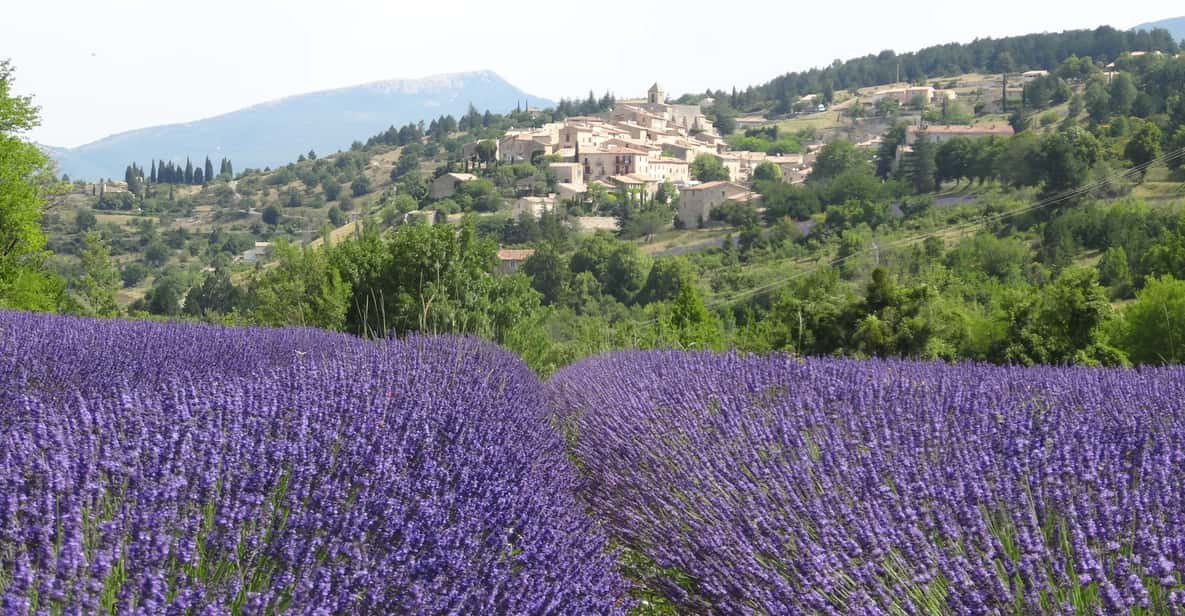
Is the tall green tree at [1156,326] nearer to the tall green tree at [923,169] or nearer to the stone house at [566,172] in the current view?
the tall green tree at [923,169]

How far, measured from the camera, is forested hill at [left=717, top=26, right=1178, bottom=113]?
11269 centimetres

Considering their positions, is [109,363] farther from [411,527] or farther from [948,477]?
[948,477]

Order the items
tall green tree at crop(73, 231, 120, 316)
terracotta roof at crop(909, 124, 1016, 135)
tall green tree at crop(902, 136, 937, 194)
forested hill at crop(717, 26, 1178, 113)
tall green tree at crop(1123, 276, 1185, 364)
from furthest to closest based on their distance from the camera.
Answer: forested hill at crop(717, 26, 1178, 113), terracotta roof at crop(909, 124, 1016, 135), tall green tree at crop(902, 136, 937, 194), tall green tree at crop(73, 231, 120, 316), tall green tree at crop(1123, 276, 1185, 364)

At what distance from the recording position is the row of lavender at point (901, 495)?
2.03 m

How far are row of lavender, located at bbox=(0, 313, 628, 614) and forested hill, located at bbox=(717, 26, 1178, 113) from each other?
118 m

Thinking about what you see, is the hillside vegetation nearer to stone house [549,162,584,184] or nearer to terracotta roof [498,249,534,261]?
stone house [549,162,584,184]

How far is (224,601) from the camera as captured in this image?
1644 millimetres

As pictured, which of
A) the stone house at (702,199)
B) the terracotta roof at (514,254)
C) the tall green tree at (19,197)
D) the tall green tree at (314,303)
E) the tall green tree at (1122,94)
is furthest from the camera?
the stone house at (702,199)

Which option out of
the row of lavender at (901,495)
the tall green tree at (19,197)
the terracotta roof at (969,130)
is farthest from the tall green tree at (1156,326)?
the terracotta roof at (969,130)

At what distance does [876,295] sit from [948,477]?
8506 mm

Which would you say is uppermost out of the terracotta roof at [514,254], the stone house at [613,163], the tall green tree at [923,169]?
the stone house at [613,163]

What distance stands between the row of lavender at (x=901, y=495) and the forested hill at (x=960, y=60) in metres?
116

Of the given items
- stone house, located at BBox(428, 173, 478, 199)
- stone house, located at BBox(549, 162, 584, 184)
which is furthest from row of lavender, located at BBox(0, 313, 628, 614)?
stone house, located at BBox(428, 173, 478, 199)

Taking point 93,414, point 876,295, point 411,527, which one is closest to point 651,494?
point 411,527
